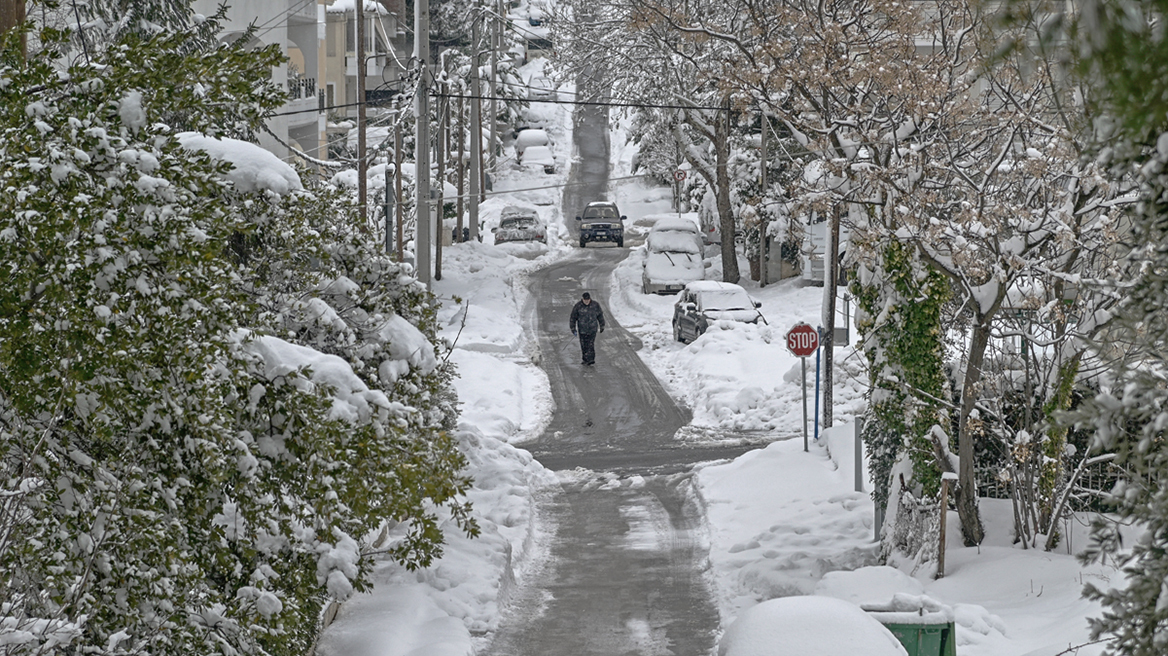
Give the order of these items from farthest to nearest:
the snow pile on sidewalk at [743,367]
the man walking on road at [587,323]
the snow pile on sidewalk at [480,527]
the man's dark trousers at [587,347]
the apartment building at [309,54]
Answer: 1. the man's dark trousers at [587,347]
2. the man walking on road at [587,323]
3. the apartment building at [309,54]
4. the snow pile on sidewalk at [743,367]
5. the snow pile on sidewalk at [480,527]

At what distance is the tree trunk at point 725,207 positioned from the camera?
115 feet

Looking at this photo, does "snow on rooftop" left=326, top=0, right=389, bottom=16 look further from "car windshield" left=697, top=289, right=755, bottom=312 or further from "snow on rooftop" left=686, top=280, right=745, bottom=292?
"car windshield" left=697, top=289, right=755, bottom=312

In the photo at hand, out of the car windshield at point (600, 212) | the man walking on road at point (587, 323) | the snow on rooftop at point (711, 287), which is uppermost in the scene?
the car windshield at point (600, 212)

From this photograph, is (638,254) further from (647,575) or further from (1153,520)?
(1153,520)

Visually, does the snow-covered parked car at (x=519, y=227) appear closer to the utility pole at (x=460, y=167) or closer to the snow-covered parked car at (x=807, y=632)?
the utility pole at (x=460, y=167)

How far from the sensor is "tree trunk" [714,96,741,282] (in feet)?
115

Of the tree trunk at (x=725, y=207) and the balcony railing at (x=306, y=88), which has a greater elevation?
the balcony railing at (x=306, y=88)

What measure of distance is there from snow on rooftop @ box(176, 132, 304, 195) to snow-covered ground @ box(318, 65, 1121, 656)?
331 cm

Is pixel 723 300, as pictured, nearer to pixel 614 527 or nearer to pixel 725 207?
pixel 725 207

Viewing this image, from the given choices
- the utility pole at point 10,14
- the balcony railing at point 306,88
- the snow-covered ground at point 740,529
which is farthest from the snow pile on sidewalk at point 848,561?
the balcony railing at point 306,88

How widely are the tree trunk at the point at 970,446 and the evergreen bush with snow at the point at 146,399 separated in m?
7.33

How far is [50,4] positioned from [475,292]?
28217 millimetres

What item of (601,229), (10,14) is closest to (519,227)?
(601,229)

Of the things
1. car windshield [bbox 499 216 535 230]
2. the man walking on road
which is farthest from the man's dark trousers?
car windshield [bbox 499 216 535 230]
